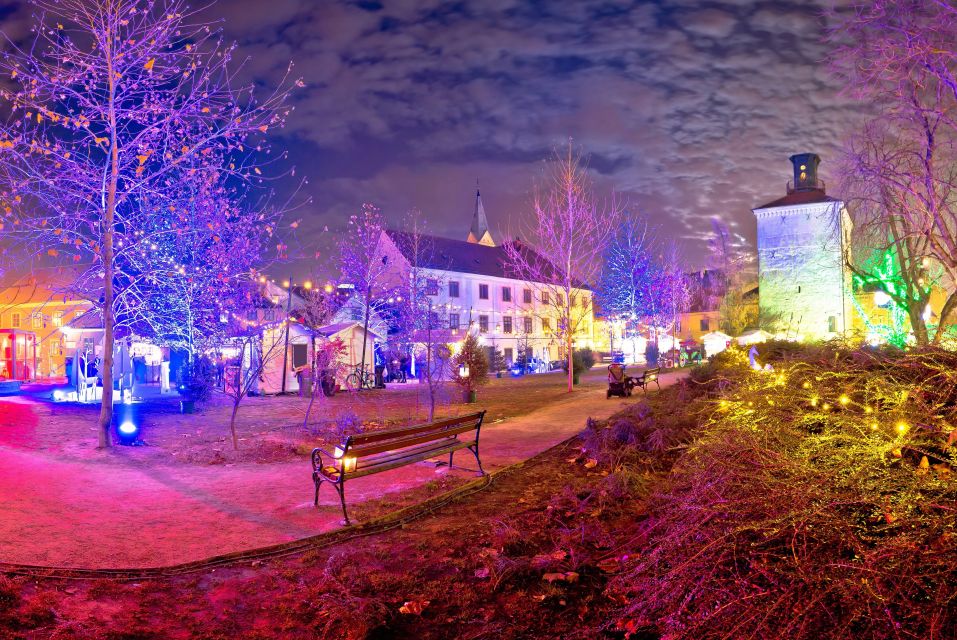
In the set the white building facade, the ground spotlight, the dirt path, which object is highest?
the white building facade

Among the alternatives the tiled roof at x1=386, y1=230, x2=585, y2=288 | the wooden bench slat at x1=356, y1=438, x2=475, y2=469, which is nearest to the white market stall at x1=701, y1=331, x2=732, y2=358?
the tiled roof at x1=386, y1=230, x2=585, y2=288

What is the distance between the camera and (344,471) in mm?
6449

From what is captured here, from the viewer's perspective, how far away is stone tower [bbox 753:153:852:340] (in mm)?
45938

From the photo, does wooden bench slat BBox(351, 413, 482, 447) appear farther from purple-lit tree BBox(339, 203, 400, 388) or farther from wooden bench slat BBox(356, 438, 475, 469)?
purple-lit tree BBox(339, 203, 400, 388)

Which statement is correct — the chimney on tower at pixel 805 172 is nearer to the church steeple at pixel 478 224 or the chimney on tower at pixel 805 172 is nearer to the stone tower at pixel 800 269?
the stone tower at pixel 800 269

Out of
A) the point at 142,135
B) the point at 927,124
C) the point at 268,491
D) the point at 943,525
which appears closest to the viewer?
the point at 943,525

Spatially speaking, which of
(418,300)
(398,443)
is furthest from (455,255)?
(398,443)

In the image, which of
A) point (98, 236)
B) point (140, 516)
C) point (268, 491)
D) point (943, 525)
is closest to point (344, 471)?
point (268, 491)

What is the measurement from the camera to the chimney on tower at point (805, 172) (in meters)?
51.9

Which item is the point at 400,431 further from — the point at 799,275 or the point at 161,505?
the point at 799,275

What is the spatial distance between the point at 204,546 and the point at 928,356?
6.16 m

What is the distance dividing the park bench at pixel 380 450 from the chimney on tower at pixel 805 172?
5284 centimetres

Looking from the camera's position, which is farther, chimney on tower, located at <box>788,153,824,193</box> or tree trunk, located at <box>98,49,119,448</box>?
chimney on tower, located at <box>788,153,824,193</box>

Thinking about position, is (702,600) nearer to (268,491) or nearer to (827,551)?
(827,551)
